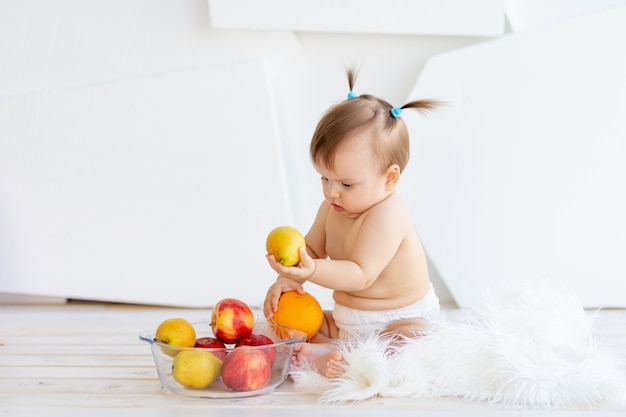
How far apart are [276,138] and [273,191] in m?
0.15

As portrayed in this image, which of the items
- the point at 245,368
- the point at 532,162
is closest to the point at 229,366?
the point at 245,368

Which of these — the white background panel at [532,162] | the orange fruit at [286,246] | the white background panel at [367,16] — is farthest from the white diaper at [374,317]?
the white background panel at [367,16]

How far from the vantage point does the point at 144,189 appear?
2.51 m

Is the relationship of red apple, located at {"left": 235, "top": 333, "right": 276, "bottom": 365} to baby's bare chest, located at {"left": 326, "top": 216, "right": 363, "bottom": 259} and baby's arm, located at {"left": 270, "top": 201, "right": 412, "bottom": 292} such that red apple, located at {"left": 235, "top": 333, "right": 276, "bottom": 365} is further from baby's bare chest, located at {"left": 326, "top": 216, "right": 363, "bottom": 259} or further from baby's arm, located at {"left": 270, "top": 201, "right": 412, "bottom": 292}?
baby's bare chest, located at {"left": 326, "top": 216, "right": 363, "bottom": 259}

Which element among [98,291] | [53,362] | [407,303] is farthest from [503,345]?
[98,291]

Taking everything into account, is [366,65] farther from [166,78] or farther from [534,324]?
[534,324]

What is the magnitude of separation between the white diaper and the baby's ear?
0.25 meters

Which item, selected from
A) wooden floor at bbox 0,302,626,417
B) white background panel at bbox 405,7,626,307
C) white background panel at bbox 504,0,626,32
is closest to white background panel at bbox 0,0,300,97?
white background panel at bbox 405,7,626,307

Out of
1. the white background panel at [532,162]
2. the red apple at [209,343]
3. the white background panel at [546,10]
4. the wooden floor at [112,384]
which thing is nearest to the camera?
the wooden floor at [112,384]

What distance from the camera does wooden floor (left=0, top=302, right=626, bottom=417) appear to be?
1.42m

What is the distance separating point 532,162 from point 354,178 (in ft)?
3.12

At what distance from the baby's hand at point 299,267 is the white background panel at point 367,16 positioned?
1.13 meters

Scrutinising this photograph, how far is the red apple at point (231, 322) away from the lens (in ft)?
5.09

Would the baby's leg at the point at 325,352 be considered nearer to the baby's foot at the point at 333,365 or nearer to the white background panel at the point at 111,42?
the baby's foot at the point at 333,365
